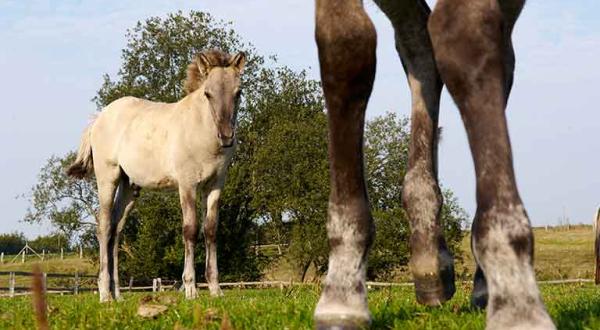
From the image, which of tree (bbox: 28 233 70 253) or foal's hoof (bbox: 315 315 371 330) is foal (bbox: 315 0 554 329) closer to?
foal's hoof (bbox: 315 315 371 330)

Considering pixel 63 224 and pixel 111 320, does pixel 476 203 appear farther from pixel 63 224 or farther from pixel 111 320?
pixel 63 224

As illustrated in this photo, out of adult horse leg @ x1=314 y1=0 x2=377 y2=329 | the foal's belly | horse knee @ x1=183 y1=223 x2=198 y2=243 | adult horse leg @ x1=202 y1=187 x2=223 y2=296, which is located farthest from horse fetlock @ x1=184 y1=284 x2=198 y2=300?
adult horse leg @ x1=314 y1=0 x2=377 y2=329

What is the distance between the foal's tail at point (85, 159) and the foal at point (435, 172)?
11110mm

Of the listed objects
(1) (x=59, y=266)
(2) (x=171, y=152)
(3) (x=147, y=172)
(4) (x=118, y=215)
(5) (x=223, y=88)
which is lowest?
(4) (x=118, y=215)

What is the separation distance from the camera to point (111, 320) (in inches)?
170

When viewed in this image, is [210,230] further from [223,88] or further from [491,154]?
[491,154]

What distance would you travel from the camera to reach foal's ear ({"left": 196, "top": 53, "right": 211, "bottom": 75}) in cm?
1360

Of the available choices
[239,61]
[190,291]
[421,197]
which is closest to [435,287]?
[421,197]

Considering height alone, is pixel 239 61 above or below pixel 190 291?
above

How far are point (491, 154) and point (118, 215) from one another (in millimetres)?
12155

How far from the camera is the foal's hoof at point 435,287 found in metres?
4.05

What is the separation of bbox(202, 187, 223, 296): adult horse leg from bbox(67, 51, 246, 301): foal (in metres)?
0.01

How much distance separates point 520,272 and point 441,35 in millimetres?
803

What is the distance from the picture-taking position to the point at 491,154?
255 cm
